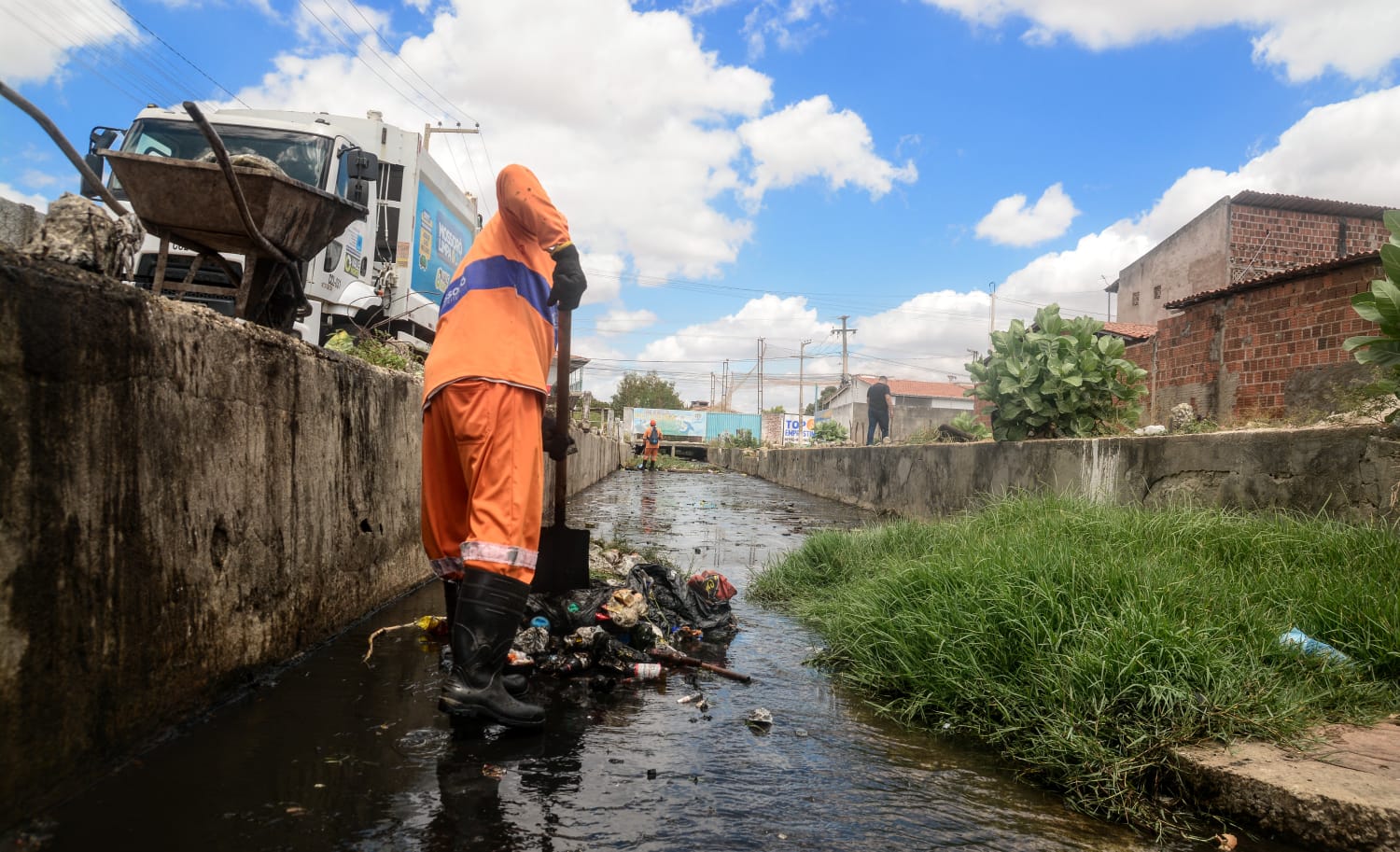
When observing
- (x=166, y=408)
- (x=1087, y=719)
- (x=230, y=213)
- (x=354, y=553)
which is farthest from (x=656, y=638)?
(x=230, y=213)

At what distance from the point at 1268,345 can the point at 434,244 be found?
1055cm

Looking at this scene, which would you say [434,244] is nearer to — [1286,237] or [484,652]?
[484,652]

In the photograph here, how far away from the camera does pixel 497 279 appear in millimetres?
2996

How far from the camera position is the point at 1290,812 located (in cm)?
213

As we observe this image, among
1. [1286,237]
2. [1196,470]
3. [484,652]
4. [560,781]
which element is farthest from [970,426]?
[1286,237]

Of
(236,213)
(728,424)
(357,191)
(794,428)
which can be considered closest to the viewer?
(236,213)

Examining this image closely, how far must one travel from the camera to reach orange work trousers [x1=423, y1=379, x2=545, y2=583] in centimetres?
269

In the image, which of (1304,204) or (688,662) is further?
(1304,204)

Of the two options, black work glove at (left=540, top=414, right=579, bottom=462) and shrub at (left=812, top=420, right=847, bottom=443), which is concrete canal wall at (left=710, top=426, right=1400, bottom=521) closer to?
black work glove at (left=540, top=414, right=579, bottom=462)

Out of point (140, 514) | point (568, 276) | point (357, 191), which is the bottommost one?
point (140, 514)

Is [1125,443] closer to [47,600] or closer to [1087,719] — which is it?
[1087,719]

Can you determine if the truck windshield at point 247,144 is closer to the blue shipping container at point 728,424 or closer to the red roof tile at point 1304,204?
the red roof tile at point 1304,204

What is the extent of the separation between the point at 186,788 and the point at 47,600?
1.82 feet

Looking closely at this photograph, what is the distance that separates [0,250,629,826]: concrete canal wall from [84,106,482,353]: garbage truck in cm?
365
